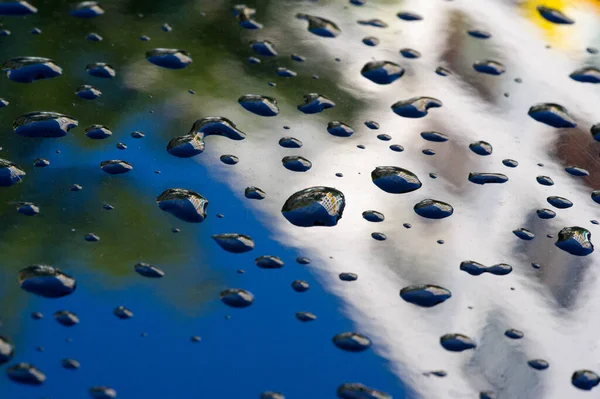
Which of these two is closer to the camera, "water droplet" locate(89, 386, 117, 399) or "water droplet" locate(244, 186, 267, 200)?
"water droplet" locate(89, 386, 117, 399)

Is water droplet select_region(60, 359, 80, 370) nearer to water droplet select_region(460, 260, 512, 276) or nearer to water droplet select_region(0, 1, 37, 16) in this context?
water droplet select_region(460, 260, 512, 276)

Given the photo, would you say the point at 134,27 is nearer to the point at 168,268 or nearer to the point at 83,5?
the point at 83,5

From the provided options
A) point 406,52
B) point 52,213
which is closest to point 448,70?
point 406,52

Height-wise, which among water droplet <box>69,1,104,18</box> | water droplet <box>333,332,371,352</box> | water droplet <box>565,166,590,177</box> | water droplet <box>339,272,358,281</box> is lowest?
water droplet <box>333,332,371,352</box>

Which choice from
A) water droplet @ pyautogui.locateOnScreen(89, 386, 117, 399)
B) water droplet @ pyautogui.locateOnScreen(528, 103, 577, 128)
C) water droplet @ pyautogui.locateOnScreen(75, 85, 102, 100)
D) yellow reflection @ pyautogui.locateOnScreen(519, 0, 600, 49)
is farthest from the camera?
yellow reflection @ pyautogui.locateOnScreen(519, 0, 600, 49)

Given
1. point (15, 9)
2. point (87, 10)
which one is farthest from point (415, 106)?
point (15, 9)

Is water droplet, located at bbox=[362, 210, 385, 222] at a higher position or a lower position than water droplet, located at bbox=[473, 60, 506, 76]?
lower

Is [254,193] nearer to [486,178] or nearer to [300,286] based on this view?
[300,286]

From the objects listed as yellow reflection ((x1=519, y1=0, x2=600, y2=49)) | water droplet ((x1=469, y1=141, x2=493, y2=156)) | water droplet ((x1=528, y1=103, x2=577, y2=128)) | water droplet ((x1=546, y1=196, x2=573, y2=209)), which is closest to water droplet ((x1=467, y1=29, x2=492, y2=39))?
yellow reflection ((x1=519, y1=0, x2=600, y2=49))
